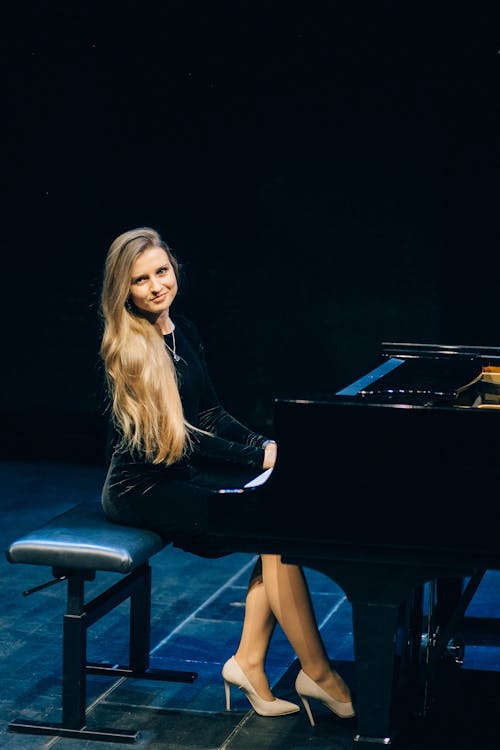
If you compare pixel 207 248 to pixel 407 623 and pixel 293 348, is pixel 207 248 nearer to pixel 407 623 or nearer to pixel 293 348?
pixel 293 348

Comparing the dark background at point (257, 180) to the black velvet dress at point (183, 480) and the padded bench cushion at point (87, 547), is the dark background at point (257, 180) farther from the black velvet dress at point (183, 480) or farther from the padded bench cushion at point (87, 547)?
the padded bench cushion at point (87, 547)

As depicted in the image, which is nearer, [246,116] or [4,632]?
[4,632]

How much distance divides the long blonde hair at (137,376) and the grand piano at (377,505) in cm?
49

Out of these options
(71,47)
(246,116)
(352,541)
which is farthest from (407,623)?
(71,47)

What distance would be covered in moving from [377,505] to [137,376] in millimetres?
814

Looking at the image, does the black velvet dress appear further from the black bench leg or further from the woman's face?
the black bench leg

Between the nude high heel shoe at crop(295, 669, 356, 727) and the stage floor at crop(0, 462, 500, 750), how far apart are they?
0.03 meters

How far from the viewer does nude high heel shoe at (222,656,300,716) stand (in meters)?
3.17

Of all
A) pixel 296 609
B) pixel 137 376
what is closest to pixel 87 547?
pixel 137 376

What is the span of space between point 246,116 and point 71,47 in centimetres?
105

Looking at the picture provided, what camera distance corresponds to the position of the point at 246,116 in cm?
646

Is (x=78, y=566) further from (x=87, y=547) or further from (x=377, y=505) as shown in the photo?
(x=377, y=505)

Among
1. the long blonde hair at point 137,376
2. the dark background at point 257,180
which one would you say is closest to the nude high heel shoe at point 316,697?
the long blonde hair at point 137,376

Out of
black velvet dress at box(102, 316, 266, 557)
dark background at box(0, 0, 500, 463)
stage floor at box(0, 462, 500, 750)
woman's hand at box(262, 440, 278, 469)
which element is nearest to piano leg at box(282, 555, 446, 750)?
stage floor at box(0, 462, 500, 750)
